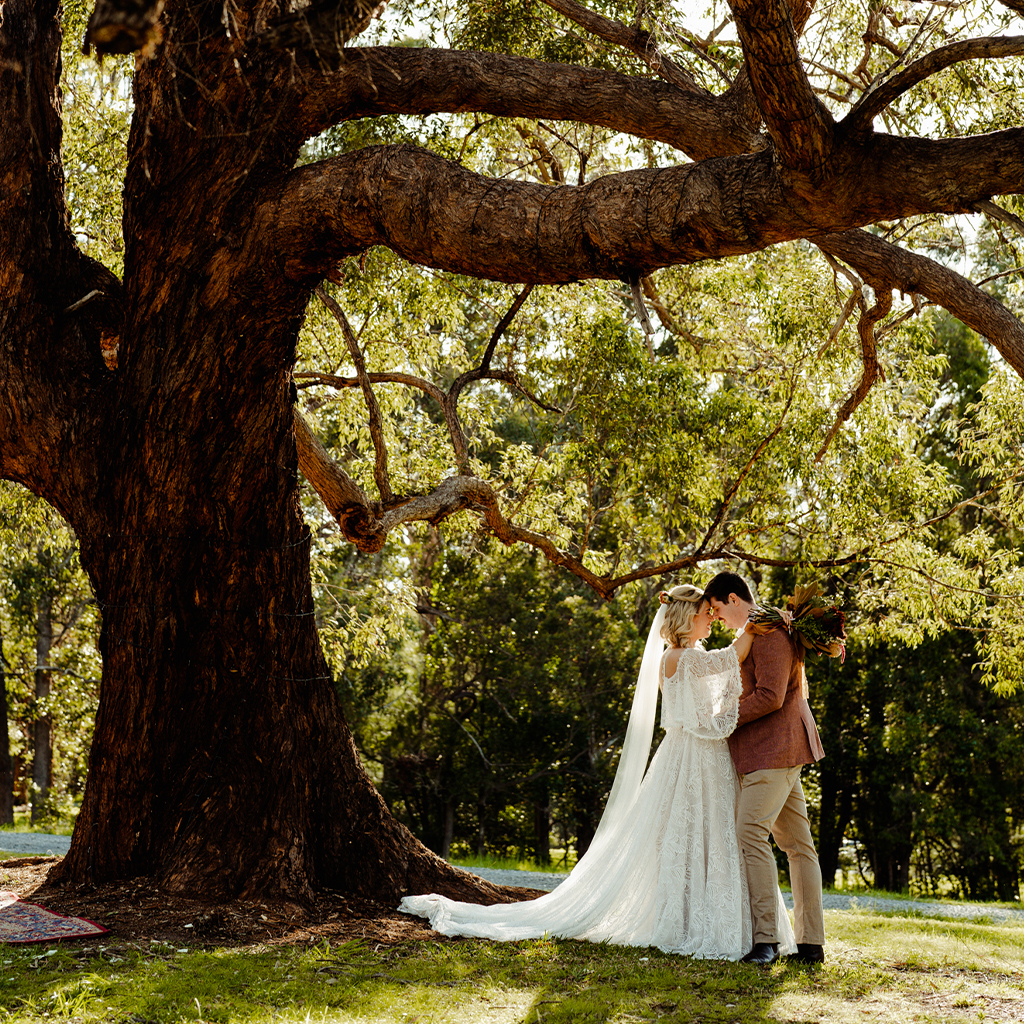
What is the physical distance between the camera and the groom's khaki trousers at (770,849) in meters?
5.05

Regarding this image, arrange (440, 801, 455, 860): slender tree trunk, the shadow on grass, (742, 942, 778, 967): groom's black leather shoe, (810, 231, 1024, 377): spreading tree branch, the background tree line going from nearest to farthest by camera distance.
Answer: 1. the shadow on grass
2. (810, 231, 1024, 377): spreading tree branch
3. (742, 942, 778, 967): groom's black leather shoe
4. the background tree line
5. (440, 801, 455, 860): slender tree trunk

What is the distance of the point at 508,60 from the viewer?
562 centimetres

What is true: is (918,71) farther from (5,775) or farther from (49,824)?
(49,824)

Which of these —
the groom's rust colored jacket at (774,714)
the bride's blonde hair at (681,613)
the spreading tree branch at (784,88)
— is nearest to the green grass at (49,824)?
the bride's blonde hair at (681,613)

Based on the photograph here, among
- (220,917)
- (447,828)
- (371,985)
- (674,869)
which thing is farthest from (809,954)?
(447,828)

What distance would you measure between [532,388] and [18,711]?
50.8 feet

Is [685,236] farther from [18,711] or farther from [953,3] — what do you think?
[18,711]

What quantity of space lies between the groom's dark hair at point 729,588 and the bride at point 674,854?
17 cm

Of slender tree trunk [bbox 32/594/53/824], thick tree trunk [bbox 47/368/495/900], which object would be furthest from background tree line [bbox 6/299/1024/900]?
thick tree trunk [bbox 47/368/495/900]

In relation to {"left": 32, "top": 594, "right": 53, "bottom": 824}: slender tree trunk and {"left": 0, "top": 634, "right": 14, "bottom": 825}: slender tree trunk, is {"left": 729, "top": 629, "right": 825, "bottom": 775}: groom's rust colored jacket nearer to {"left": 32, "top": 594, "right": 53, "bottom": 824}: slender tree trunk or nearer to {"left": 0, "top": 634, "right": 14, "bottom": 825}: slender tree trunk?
{"left": 0, "top": 634, "right": 14, "bottom": 825}: slender tree trunk

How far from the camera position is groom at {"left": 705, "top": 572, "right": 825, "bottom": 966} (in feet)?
16.6

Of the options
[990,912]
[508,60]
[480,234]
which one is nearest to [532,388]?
[508,60]

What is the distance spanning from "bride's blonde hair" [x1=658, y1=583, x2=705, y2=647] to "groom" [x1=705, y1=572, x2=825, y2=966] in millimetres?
490

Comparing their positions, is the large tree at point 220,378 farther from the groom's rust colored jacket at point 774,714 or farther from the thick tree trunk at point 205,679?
the groom's rust colored jacket at point 774,714
